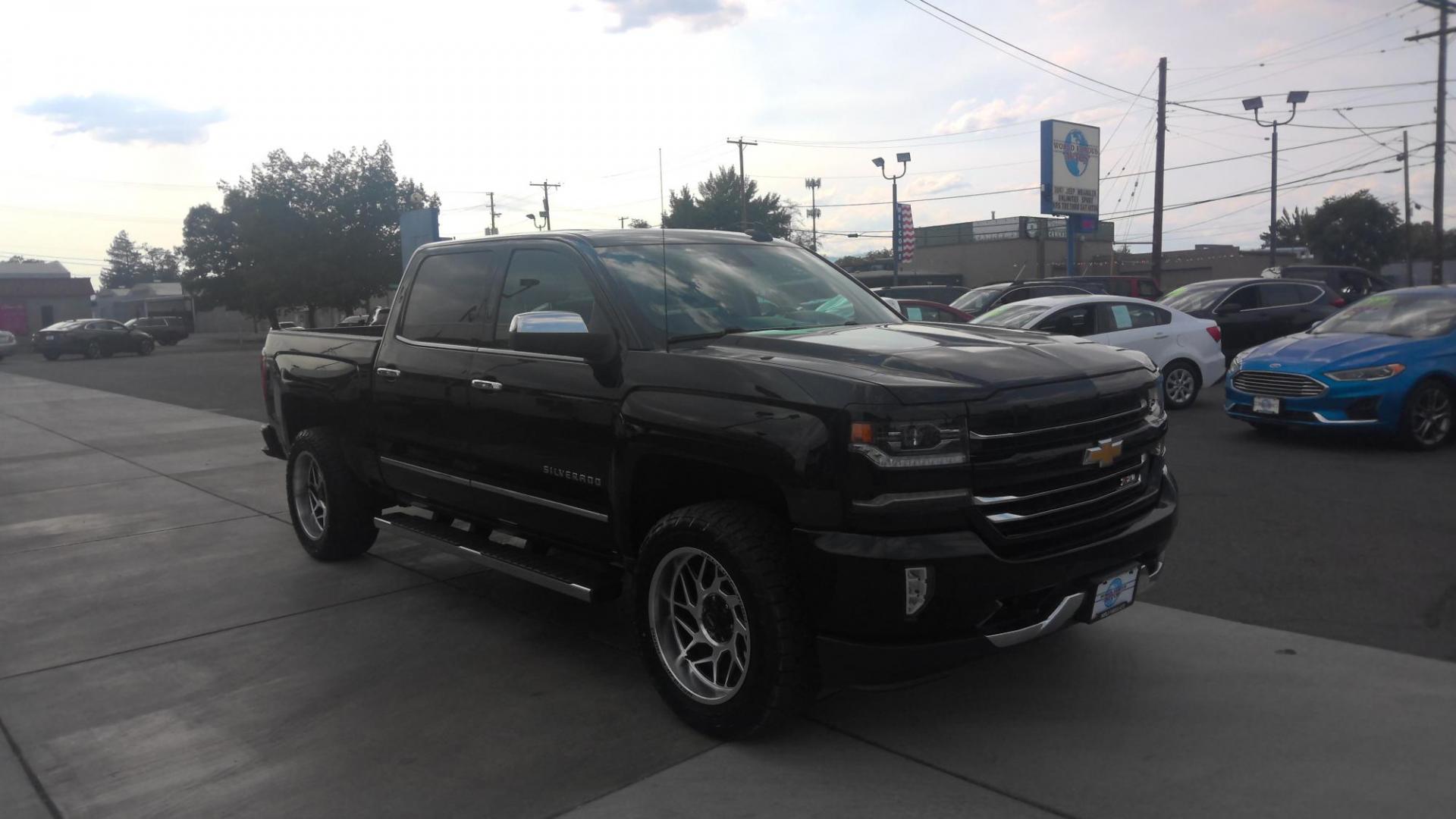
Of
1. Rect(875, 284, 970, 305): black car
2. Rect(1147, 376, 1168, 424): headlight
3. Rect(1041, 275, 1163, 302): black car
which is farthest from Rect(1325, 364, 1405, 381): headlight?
Rect(875, 284, 970, 305): black car

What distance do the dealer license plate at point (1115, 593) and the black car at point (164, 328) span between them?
58.9 metres

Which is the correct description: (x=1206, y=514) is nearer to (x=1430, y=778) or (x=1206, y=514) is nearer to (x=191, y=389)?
(x=1430, y=778)

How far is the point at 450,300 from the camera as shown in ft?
18.1

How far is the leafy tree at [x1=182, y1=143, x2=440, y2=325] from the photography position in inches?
2060

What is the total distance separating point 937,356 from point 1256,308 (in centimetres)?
1501

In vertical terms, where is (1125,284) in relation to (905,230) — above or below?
below

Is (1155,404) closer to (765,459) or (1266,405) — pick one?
(765,459)

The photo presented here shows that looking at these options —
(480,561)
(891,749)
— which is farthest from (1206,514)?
(480,561)

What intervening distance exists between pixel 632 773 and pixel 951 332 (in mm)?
2241

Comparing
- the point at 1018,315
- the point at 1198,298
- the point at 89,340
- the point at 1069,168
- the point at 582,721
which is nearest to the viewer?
the point at 582,721

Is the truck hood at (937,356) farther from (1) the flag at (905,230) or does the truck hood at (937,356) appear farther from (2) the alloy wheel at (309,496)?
(1) the flag at (905,230)

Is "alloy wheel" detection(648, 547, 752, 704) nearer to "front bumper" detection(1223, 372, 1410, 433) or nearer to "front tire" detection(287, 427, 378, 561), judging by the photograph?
"front tire" detection(287, 427, 378, 561)

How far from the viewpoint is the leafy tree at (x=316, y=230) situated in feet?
172

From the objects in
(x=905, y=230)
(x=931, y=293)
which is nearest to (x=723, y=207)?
(x=905, y=230)
